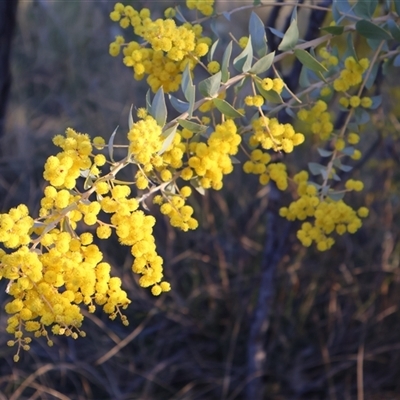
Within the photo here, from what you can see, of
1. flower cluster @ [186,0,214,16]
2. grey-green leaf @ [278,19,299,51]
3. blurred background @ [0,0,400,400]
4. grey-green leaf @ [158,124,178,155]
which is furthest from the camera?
blurred background @ [0,0,400,400]

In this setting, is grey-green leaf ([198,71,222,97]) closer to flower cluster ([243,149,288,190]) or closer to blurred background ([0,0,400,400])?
flower cluster ([243,149,288,190])

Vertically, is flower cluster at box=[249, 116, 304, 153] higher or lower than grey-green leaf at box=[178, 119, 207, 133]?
lower

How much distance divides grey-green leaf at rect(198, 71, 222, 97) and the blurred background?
82cm

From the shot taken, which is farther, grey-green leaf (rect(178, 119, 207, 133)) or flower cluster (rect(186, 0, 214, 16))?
flower cluster (rect(186, 0, 214, 16))

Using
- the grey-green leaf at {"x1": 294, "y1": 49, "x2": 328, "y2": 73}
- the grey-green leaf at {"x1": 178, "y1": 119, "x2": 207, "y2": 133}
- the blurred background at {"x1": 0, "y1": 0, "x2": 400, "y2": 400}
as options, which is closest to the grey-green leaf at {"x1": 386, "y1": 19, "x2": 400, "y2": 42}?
the grey-green leaf at {"x1": 294, "y1": 49, "x2": 328, "y2": 73}

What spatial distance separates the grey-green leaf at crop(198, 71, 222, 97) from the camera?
862 millimetres

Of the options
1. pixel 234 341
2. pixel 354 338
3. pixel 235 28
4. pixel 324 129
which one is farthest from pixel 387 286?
pixel 235 28

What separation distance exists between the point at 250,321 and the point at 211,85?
1286 millimetres

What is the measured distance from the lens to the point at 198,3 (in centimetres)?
106

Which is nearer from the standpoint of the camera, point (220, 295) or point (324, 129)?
point (324, 129)

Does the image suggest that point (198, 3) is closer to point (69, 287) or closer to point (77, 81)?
point (69, 287)

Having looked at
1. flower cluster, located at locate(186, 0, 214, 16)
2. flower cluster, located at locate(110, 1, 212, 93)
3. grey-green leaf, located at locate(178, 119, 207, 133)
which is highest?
flower cluster, located at locate(186, 0, 214, 16)

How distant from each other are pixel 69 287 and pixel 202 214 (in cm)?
158

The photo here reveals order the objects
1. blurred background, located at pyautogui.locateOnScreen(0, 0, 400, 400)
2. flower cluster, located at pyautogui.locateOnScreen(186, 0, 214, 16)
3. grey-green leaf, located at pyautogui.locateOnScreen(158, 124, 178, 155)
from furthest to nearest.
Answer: blurred background, located at pyautogui.locateOnScreen(0, 0, 400, 400), flower cluster, located at pyautogui.locateOnScreen(186, 0, 214, 16), grey-green leaf, located at pyautogui.locateOnScreen(158, 124, 178, 155)
